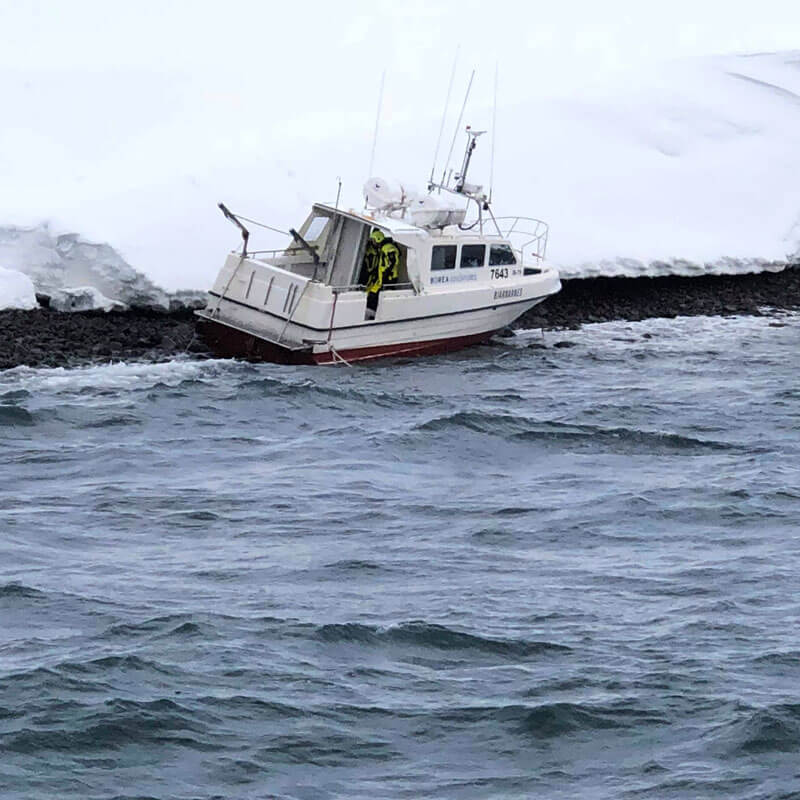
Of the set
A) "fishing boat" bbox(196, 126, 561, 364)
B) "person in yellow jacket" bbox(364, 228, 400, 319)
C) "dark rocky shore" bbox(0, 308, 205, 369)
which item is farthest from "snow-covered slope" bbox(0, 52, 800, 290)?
"person in yellow jacket" bbox(364, 228, 400, 319)

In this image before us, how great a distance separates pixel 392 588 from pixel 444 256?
12.3m

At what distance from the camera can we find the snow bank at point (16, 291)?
2784 centimetres

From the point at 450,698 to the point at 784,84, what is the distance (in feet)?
106

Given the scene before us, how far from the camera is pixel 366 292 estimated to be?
26.8 metres

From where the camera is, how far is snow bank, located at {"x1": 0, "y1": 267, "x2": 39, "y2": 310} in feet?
91.4

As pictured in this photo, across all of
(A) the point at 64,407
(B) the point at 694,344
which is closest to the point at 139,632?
(A) the point at 64,407

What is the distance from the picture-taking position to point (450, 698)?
13656mm

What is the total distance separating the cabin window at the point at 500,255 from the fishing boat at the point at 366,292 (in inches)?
0.6

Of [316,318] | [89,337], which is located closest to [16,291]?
[89,337]

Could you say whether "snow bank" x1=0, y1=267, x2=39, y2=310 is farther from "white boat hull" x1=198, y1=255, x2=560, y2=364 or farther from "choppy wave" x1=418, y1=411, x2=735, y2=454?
"choppy wave" x1=418, y1=411, x2=735, y2=454

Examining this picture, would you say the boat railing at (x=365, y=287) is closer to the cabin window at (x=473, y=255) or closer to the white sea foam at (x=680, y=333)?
the cabin window at (x=473, y=255)

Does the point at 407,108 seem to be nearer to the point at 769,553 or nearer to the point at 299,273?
the point at 299,273

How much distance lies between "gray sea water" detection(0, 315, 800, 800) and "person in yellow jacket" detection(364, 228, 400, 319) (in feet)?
6.85

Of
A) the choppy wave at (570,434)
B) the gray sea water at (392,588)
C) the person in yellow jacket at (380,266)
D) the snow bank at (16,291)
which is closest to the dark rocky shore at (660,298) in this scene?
the person in yellow jacket at (380,266)
